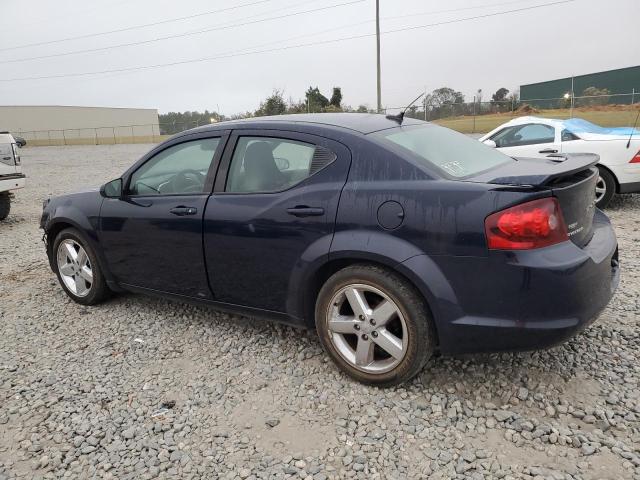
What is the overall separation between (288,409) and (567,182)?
195cm

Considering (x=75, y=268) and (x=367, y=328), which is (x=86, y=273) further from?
(x=367, y=328)

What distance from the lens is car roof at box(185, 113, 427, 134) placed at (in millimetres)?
3072

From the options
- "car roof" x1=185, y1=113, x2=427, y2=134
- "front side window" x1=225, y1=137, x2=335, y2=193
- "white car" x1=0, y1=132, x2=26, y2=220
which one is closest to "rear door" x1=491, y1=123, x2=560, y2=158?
"car roof" x1=185, y1=113, x2=427, y2=134

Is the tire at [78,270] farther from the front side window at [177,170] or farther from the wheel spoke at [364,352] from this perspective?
the wheel spoke at [364,352]

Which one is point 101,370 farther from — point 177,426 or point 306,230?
point 306,230

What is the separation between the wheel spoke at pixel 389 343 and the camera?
2707mm

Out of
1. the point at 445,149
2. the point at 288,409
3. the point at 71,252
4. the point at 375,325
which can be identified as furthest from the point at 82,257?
the point at 445,149

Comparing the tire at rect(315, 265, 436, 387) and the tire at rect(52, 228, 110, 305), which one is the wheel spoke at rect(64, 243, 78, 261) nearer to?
the tire at rect(52, 228, 110, 305)

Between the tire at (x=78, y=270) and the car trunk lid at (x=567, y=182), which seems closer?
the car trunk lid at (x=567, y=182)

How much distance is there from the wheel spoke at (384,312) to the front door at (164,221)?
132 cm

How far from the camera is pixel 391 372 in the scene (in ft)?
9.05

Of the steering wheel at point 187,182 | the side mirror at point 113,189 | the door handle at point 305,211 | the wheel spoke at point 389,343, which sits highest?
the steering wheel at point 187,182

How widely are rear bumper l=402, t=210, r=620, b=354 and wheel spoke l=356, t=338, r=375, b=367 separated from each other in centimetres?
43

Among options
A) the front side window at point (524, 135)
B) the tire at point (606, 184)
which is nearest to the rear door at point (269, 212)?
the tire at point (606, 184)
